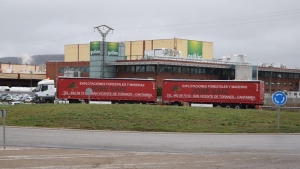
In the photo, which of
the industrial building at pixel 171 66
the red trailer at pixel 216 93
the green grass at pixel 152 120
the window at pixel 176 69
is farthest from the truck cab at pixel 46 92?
the window at pixel 176 69

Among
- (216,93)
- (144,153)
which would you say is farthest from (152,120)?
(216,93)

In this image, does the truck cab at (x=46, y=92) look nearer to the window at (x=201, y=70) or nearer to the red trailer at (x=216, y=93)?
the red trailer at (x=216, y=93)

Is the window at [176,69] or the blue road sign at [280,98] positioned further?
the window at [176,69]

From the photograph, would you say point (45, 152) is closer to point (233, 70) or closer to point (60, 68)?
point (233, 70)

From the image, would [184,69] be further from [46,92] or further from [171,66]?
[46,92]

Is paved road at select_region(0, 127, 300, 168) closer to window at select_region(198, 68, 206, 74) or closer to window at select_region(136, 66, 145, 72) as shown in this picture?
window at select_region(136, 66, 145, 72)

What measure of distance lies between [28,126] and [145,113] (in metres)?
8.58

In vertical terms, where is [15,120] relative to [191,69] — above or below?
below

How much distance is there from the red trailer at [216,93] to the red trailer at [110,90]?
2337mm

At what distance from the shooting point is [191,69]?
95250 millimetres

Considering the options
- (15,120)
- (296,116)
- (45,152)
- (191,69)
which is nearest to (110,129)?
(15,120)

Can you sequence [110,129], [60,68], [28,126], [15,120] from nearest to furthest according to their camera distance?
[110,129]
[28,126]
[15,120]
[60,68]

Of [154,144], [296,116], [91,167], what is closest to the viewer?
A: [91,167]

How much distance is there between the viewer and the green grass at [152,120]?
97.3 feet
